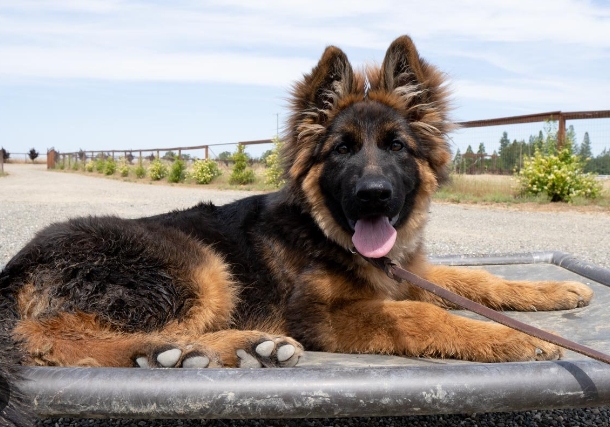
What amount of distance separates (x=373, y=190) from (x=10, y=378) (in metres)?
2.21

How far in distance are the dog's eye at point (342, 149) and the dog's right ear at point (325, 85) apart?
0.34m

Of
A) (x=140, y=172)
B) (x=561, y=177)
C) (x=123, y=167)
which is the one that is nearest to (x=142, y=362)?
(x=561, y=177)

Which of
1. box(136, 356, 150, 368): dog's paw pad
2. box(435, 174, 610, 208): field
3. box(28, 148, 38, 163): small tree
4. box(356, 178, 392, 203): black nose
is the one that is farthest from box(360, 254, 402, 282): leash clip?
box(28, 148, 38, 163): small tree

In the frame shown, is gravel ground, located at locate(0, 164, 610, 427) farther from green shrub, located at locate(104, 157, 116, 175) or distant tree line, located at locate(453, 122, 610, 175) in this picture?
green shrub, located at locate(104, 157, 116, 175)

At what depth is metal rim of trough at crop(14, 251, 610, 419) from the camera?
8.74ft

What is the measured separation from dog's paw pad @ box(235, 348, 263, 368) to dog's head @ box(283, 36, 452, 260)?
1070 millimetres

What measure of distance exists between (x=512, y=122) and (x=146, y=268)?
64.2ft

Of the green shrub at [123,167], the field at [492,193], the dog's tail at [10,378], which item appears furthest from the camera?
the green shrub at [123,167]

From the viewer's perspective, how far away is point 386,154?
13.1 feet

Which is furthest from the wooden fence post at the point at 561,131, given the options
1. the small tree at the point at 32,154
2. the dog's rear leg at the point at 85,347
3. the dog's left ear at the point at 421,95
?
the small tree at the point at 32,154

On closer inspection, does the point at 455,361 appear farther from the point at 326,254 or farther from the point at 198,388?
the point at 198,388

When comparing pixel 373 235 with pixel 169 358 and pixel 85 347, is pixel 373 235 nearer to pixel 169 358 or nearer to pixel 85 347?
pixel 169 358

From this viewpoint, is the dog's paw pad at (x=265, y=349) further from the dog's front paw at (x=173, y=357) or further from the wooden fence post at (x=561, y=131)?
the wooden fence post at (x=561, y=131)

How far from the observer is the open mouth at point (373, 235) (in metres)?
3.85
